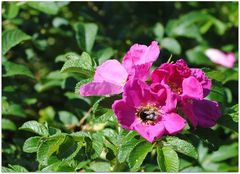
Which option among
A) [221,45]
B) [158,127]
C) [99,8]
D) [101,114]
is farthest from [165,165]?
[221,45]

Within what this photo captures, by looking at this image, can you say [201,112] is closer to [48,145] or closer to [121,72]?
[121,72]

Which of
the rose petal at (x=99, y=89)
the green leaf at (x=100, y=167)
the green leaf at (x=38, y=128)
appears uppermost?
the rose petal at (x=99, y=89)

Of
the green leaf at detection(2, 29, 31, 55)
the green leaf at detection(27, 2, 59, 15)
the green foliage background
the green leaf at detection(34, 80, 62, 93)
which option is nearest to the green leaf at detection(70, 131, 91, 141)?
the green foliage background

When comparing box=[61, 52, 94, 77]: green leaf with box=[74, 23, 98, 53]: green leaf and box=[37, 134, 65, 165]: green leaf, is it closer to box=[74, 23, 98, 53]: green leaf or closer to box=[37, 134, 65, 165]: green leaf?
box=[37, 134, 65, 165]: green leaf

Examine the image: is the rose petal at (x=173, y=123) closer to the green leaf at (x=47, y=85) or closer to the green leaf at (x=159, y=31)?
the green leaf at (x=47, y=85)

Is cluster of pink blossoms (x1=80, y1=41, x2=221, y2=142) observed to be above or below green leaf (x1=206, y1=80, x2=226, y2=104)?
above

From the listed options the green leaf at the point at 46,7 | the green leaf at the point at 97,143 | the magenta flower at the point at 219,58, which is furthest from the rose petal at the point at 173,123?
the magenta flower at the point at 219,58
